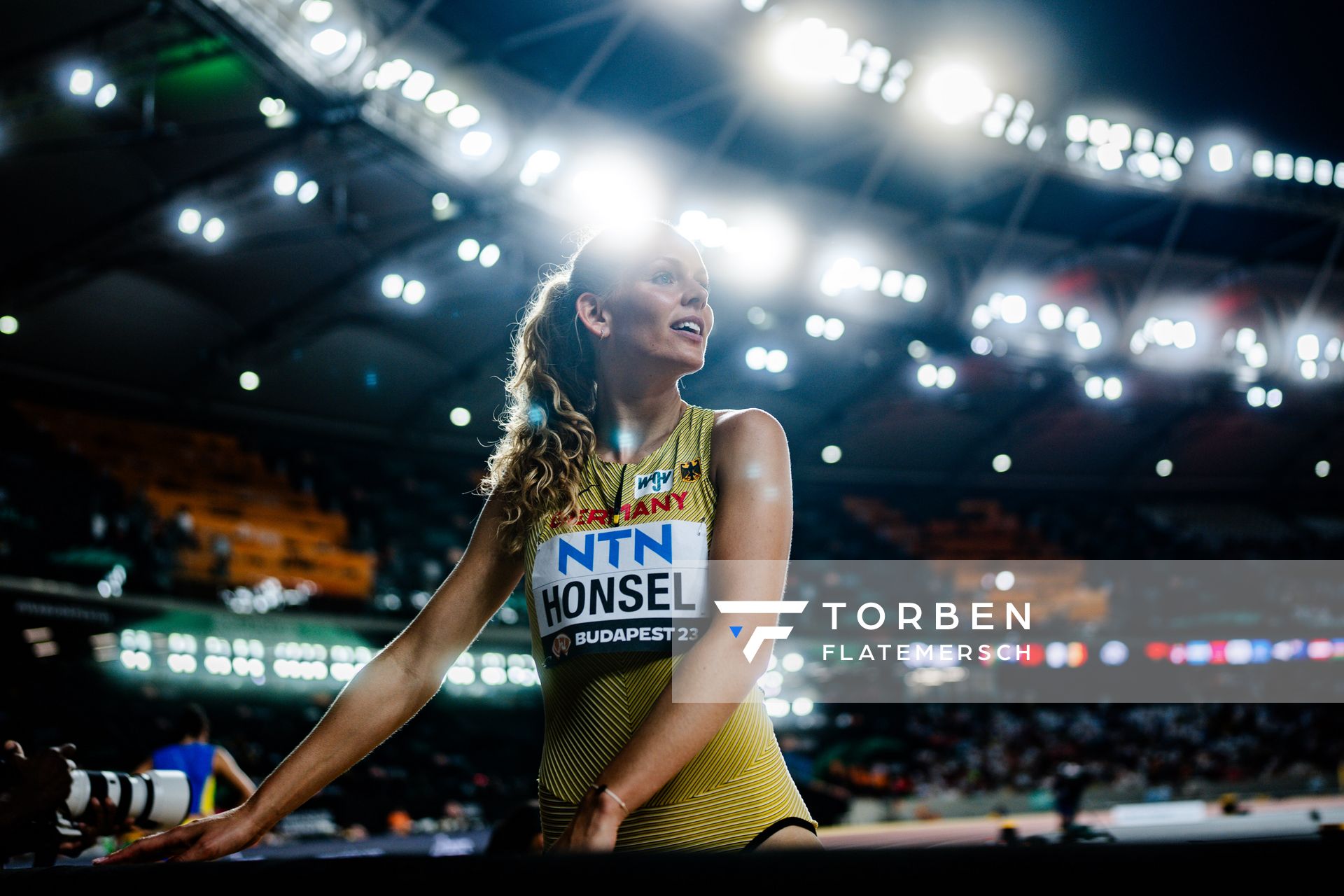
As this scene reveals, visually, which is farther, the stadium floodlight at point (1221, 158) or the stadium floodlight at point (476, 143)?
the stadium floodlight at point (1221, 158)

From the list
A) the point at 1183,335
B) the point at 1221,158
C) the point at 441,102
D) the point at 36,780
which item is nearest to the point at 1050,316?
the point at 1183,335

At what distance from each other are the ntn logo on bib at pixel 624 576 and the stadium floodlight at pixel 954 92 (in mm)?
17603

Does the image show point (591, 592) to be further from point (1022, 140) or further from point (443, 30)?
point (1022, 140)

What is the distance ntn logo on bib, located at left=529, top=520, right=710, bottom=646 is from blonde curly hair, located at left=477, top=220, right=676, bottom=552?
108 millimetres

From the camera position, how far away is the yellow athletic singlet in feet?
4.74

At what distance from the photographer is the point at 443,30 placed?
1631 cm

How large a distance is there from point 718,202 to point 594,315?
54.9ft

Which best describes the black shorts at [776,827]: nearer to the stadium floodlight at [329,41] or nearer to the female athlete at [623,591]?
the female athlete at [623,591]

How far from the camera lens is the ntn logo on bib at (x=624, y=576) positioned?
150cm

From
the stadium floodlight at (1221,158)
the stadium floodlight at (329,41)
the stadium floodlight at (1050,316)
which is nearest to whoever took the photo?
the stadium floodlight at (329,41)

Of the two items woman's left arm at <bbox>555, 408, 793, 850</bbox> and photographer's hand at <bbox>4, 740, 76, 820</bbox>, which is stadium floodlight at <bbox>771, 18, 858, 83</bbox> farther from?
photographer's hand at <bbox>4, 740, 76, 820</bbox>

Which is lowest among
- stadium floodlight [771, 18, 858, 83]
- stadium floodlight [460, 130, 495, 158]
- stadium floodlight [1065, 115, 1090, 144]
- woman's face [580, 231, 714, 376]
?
woman's face [580, 231, 714, 376]

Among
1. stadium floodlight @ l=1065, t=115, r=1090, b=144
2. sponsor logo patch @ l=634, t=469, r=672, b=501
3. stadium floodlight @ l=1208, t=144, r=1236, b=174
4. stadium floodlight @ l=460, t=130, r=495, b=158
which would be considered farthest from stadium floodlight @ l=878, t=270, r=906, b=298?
sponsor logo patch @ l=634, t=469, r=672, b=501

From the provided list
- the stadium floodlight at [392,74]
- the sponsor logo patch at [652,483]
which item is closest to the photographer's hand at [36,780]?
the sponsor logo patch at [652,483]
